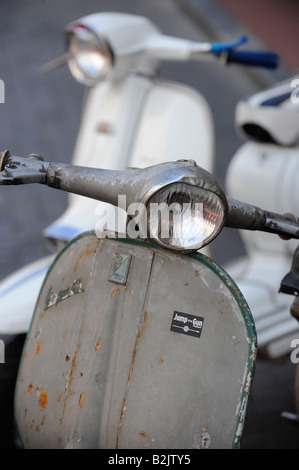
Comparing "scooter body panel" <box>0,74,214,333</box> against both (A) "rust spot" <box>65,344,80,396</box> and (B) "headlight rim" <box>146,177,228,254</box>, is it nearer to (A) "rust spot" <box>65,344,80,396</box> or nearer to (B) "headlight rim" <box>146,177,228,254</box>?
(A) "rust spot" <box>65,344,80,396</box>

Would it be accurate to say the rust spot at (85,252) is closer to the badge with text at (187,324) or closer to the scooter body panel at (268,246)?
the badge with text at (187,324)

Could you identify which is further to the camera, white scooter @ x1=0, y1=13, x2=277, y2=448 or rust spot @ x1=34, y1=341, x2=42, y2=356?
white scooter @ x1=0, y1=13, x2=277, y2=448

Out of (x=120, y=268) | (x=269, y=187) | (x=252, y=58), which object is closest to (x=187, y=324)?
(x=120, y=268)

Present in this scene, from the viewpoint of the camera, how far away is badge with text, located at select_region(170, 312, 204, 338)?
4.33 feet

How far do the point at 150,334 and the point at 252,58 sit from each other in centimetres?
158

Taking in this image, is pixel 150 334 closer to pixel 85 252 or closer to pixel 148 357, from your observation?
pixel 148 357

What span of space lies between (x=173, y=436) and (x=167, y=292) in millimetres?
283

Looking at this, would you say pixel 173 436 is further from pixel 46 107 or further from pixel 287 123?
pixel 46 107

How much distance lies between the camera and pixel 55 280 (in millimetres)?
1516

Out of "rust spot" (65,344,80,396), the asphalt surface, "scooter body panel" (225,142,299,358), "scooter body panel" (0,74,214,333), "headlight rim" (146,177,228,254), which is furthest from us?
the asphalt surface

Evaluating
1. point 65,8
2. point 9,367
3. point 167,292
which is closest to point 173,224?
point 167,292

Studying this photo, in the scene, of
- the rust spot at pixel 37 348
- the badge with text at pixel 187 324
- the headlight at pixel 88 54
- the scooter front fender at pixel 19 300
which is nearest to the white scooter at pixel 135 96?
the headlight at pixel 88 54

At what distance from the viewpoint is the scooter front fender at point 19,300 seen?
196cm

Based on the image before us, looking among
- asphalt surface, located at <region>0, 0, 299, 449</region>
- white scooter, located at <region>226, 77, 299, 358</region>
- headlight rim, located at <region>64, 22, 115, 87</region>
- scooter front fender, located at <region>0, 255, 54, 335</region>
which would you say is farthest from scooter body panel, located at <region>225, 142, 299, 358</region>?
scooter front fender, located at <region>0, 255, 54, 335</region>
